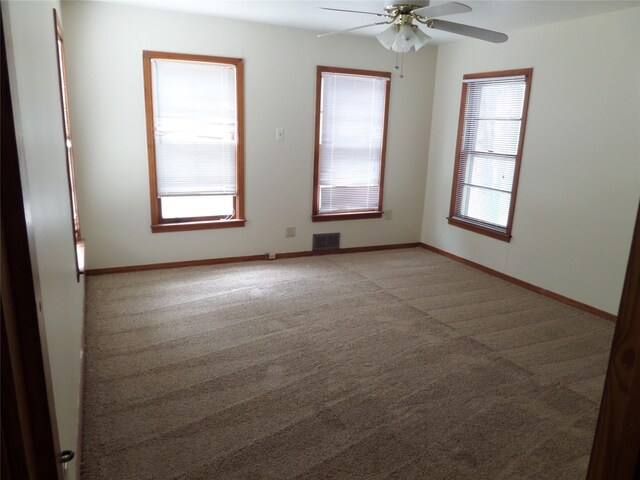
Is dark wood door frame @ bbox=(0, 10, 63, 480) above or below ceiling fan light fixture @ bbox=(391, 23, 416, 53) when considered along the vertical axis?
below

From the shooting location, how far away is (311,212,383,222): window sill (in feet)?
17.5

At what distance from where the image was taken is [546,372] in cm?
295

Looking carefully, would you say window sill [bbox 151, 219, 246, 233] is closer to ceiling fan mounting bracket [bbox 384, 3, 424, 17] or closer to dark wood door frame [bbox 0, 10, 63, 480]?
ceiling fan mounting bracket [bbox 384, 3, 424, 17]

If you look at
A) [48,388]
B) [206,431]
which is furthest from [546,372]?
[48,388]

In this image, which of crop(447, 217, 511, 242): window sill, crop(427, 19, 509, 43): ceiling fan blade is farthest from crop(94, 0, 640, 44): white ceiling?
crop(447, 217, 511, 242): window sill

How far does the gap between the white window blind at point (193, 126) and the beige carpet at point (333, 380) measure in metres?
1.01

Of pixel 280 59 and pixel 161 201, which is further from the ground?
Answer: pixel 280 59

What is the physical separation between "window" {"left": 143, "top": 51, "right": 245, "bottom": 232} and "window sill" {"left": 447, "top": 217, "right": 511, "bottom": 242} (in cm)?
248

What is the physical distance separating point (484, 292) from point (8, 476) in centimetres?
423

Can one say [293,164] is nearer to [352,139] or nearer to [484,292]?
[352,139]

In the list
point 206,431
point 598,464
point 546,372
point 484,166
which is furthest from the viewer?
point 484,166

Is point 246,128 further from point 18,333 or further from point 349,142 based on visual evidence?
point 18,333

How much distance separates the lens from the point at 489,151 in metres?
4.92

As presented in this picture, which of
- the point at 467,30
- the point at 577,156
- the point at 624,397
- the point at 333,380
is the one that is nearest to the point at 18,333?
the point at 624,397
